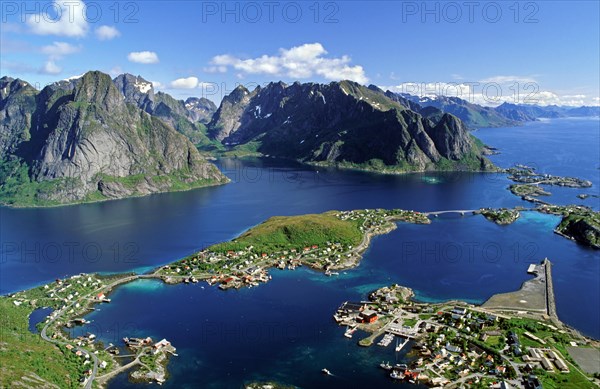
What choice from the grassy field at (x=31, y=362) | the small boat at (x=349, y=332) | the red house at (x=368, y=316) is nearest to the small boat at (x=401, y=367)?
the small boat at (x=349, y=332)

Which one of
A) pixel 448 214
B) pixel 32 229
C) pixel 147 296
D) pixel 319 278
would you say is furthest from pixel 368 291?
pixel 32 229

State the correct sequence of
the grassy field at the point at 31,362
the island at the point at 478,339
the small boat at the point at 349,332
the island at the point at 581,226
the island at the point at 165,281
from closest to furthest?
1. the grassy field at the point at 31,362
2. the island at the point at 478,339
3. the island at the point at 165,281
4. the small boat at the point at 349,332
5. the island at the point at 581,226

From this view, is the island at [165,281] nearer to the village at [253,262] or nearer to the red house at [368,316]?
the village at [253,262]

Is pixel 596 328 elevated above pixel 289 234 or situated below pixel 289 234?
below

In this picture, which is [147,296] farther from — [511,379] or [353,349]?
[511,379]

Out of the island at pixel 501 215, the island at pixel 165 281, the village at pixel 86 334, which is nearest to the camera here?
the island at pixel 165 281

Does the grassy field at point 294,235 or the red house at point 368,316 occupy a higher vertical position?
the grassy field at point 294,235

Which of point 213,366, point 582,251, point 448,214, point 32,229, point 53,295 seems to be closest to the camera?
point 213,366
